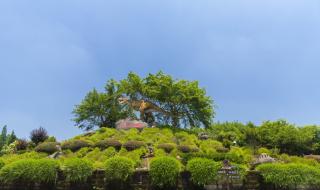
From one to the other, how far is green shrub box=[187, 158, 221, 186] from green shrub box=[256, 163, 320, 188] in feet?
Result: 9.17

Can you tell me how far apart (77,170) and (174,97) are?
18.8 m

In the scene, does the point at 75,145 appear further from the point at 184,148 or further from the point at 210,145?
the point at 210,145

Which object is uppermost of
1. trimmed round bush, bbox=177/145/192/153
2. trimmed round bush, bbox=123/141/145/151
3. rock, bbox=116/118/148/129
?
rock, bbox=116/118/148/129

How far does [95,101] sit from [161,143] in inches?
487

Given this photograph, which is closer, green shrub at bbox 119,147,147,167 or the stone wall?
the stone wall

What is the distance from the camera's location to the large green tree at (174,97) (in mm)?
35406

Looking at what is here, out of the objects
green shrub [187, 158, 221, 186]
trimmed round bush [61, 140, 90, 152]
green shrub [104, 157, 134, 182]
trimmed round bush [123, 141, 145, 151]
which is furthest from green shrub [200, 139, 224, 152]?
green shrub [104, 157, 134, 182]

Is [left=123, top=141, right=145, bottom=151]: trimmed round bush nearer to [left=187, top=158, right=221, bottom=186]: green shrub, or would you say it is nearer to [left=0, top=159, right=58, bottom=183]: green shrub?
[left=0, top=159, right=58, bottom=183]: green shrub

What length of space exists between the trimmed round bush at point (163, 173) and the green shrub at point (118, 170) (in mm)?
1271

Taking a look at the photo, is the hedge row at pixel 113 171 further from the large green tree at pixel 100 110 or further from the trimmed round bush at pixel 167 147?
the large green tree at pixel 100 110

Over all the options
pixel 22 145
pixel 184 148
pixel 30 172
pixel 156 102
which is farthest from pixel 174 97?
pixel 30 172

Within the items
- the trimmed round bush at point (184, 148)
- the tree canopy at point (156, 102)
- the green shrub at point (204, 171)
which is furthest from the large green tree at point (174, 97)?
the green shrub at point (204, 171)

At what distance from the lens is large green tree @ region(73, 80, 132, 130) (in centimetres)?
3669

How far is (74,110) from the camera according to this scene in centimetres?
3803
